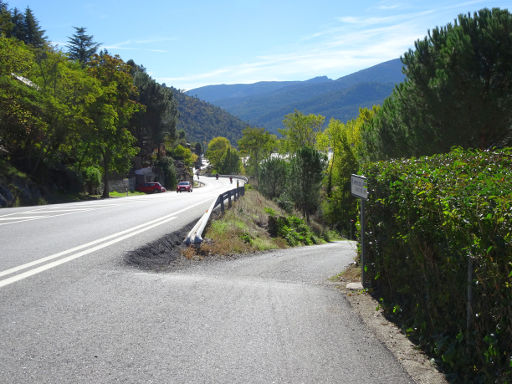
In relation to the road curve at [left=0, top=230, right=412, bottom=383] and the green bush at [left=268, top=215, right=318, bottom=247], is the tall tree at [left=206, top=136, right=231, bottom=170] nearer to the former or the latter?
the green bush at [left=268, top=215, right=318, bottom=247]

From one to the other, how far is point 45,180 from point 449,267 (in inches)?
1529

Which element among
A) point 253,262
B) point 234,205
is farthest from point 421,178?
point 234,205

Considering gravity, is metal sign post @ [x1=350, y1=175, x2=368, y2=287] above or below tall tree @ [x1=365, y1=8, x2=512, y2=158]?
below

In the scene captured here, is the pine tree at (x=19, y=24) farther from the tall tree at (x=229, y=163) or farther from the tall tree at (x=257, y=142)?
the tall tree at (x=229, y=163)

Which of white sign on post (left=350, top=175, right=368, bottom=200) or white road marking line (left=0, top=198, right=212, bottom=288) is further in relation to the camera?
white sign on post (left=350, top=175, right=368, bottom=200)

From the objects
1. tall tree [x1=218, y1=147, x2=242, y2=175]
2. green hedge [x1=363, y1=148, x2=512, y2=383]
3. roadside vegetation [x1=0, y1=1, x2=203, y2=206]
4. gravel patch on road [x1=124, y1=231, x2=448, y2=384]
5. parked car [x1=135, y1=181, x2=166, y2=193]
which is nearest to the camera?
green hedge [x1=363, y1=148, x2=512, y2=383]

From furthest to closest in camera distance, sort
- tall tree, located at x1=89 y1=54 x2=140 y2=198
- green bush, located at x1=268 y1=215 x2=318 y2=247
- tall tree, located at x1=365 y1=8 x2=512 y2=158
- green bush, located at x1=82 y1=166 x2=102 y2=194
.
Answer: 1. green bush, located at x1=82 y1=166 x2=102 y2=194
2. tall tree, located at x1=89 y1=54 x2=140 y2=198
3. green bush, located at x1=268 y1=215 x2=318 y2=247
4. tall tree, located at x1=365 y1=8 x2=512 y2=158

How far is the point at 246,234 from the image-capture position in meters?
15.2

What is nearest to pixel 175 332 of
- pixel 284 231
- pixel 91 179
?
pixel 284 231

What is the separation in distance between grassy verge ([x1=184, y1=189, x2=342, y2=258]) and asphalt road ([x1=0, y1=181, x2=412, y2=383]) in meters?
4.73

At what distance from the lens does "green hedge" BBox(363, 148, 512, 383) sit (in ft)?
11.0

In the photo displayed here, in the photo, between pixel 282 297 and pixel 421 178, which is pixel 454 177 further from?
pixel 282 297

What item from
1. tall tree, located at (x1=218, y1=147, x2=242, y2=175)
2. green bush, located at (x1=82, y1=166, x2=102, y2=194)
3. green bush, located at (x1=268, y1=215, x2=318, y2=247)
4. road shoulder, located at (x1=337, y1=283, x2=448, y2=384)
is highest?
tall tree, located at (x1=218, y1=147, x2=242, y2=175)

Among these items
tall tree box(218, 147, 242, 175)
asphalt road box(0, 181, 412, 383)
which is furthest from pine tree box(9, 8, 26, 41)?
asphalt road box(0, 181, 412, 383)
